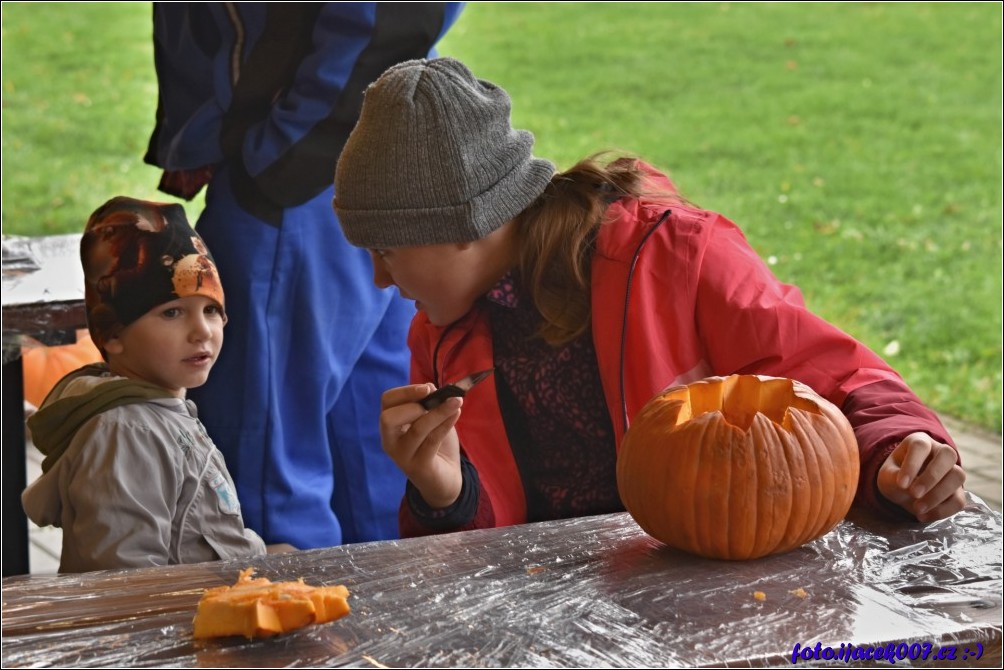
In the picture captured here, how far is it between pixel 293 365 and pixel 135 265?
847 mm

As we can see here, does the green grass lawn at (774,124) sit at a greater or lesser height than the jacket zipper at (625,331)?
greater

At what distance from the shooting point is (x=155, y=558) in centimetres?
233

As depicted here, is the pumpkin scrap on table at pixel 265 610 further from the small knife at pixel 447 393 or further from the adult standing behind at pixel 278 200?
the adult standing behind at pixel 278 200

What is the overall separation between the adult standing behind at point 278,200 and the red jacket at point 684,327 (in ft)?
2.72

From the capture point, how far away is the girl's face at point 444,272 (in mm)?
2307

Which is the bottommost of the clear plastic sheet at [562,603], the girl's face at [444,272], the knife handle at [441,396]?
the clear plastic sheet at [562,603]

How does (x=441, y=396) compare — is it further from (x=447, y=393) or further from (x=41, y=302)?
(x=41, y=302)

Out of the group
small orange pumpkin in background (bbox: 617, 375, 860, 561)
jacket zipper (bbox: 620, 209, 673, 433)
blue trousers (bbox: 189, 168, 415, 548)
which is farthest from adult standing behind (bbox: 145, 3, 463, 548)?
small orange pumpkin in background (bbox: 617, 375, 860, 561)

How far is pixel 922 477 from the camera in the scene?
1887 mm

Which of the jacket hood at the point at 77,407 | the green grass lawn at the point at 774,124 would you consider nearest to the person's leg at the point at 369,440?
the jacket hood at the point at 77,407

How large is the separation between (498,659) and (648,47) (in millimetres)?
9155

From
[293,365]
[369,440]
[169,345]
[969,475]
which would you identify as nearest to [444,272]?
[169,345]

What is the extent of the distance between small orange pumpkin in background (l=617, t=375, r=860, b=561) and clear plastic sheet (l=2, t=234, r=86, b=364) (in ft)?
5.69

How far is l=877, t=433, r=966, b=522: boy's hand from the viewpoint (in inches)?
73.9
